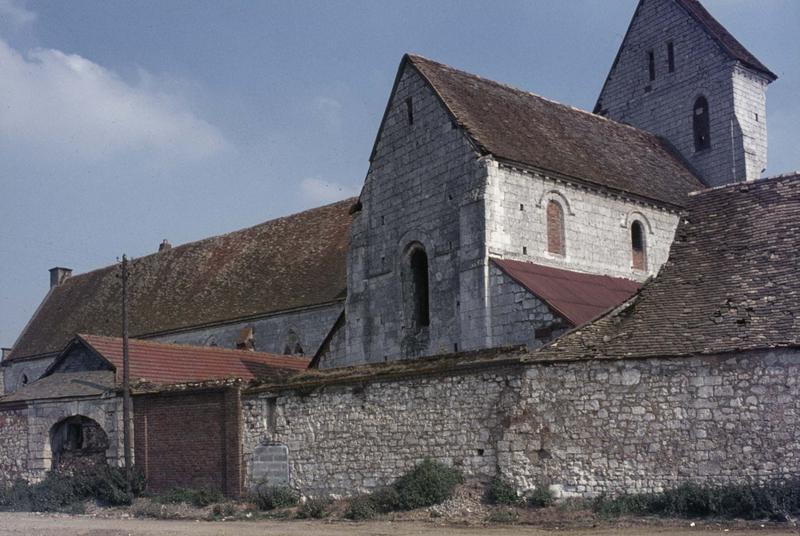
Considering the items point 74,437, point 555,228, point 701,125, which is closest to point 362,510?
point 74,437

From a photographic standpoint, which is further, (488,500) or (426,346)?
(426,346)

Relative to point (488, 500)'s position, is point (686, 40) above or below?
above

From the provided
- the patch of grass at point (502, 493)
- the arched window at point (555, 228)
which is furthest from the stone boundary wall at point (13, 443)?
the arched window at point (555, 228)

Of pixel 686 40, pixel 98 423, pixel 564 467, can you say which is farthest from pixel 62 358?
pixel 686 40

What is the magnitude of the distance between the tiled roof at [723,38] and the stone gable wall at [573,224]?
787cm

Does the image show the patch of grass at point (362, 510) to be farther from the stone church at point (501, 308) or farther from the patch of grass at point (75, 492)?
the patch of grass at point (75, 492)

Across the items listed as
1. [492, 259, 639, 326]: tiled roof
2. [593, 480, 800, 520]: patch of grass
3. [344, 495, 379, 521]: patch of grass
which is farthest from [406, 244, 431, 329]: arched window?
[593, 480, 800, 520]: patch of grass

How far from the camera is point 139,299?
43.5m

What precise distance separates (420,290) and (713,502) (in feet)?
43.0

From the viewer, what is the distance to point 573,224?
89.9 ft

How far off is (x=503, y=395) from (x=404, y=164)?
459 inches

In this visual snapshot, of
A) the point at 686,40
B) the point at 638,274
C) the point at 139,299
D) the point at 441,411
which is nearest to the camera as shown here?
the point at 441,411

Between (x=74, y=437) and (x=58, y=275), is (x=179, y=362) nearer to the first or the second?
(x=74, y=437)

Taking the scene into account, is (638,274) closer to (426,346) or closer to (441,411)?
(426,346)
